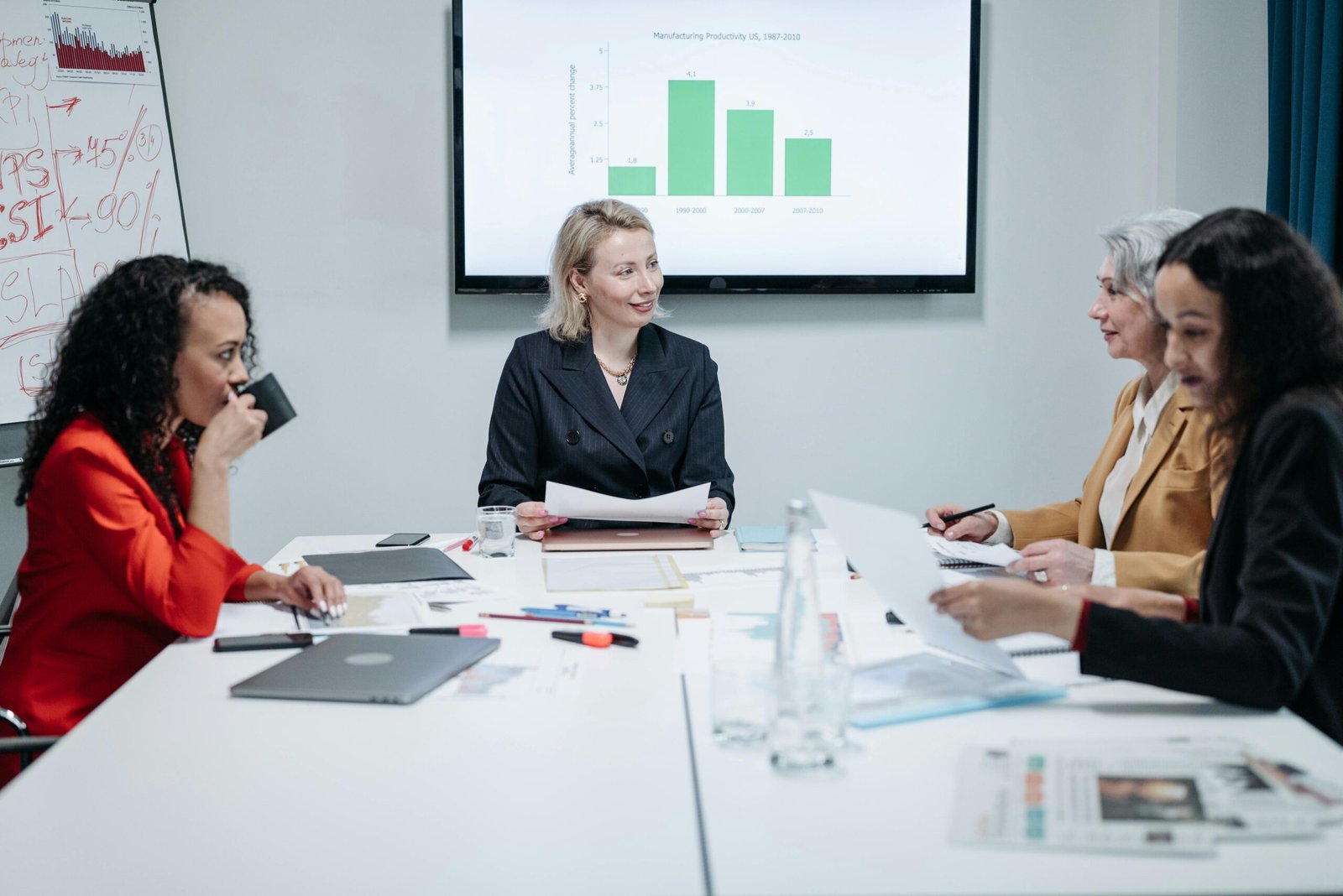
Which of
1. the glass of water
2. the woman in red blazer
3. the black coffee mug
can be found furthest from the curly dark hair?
the glass of water

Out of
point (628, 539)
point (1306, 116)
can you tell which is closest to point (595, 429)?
point (628, 539)

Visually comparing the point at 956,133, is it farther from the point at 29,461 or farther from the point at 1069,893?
the point at 1069,893

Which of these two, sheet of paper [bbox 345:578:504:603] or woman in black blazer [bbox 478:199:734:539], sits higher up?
woman in black blazer [bbox 478:199:734:539]

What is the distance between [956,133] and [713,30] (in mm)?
758

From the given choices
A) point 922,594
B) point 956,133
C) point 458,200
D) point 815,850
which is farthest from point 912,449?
point 815,850

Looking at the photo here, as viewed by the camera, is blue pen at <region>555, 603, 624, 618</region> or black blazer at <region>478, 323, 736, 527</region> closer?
blue pen at <region>555, 603, 624, 618</region>

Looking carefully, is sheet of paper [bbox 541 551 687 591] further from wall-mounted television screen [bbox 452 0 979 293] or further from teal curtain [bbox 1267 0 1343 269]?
teal curtain [bbox 1267 0 1343 269]

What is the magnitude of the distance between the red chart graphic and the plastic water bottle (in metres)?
2.53

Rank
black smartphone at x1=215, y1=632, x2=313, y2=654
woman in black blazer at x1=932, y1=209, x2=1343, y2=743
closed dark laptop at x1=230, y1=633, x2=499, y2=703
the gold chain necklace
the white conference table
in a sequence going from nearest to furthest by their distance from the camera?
the white conference table
woman in black blazer at x1=932, y1=209, x2=1343, y2=743
closed dark laptop at x1=230, y1=633, x2=499, y2=703
black smartphone at x1=215, y1=632, x2=313, y2=654
the gold chain necklace

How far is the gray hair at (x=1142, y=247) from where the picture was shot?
6.38ft

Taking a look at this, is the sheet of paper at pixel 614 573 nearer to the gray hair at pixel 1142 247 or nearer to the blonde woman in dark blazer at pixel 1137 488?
the blonde woman in dark blazer at pixel 1137 488

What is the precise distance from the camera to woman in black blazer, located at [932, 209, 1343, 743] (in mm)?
1141

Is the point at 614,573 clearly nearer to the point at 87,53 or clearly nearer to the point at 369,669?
the point at 369,669

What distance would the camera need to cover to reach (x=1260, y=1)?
10.4 feet
